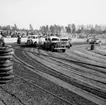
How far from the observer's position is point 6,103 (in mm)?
5164

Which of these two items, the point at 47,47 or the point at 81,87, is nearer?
the point at 81,87

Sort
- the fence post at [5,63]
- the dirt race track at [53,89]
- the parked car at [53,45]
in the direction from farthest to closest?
the parked car at [53,45] < the fence post at [5,63] < the dirt race track at [53,89]

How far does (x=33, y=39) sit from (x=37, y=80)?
18692 millimetres

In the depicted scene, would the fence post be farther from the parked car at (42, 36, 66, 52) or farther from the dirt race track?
the parked car at (42, 36, 66, 52)

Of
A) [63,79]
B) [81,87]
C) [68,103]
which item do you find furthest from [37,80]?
[68,103]

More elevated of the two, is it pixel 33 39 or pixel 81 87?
pixel 33 39

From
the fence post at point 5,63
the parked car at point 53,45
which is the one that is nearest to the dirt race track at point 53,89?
the fence post at point 5,63

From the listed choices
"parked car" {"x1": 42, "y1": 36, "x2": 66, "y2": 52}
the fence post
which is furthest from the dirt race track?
"parked car" {"x1": 42, "y1": 36, "x2": 66, "y2": 52}

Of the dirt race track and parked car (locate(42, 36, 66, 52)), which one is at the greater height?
parked car (locate(42, 36, 66, 52))

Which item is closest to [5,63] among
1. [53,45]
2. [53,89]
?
[53,89]

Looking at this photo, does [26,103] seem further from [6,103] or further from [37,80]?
[37,80]

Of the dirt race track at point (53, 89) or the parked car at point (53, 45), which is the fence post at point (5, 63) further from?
the parked car at point (53, 45)

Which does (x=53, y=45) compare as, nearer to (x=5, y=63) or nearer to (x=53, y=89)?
(x=5, y=63)

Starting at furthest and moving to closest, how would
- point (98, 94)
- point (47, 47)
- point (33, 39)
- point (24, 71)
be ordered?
1. point (33, 39)
2. point (47, 47)
3. point (24, 71)
4. point (98, 94)
